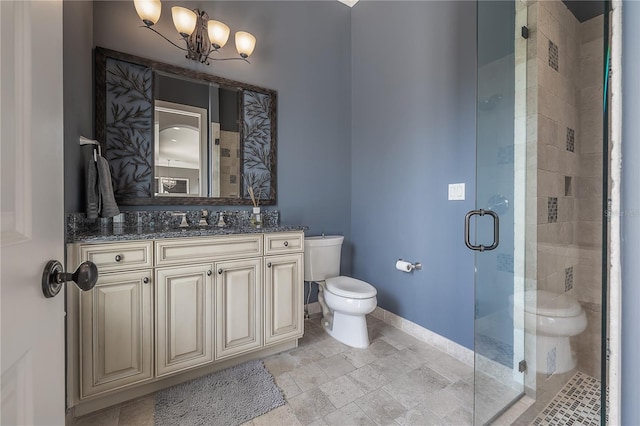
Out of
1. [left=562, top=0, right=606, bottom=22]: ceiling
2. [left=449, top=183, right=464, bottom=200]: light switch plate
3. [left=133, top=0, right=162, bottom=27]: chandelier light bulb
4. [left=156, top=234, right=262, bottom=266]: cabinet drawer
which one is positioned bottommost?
[left=156, top=234, right=262, bottom=266]: cabinet drawer

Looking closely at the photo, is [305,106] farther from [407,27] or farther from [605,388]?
[605,388]

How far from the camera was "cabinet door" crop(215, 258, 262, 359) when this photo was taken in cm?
163

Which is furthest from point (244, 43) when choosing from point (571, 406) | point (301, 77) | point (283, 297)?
point (571, 406)

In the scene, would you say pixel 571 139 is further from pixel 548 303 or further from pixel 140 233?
pixel 140 233

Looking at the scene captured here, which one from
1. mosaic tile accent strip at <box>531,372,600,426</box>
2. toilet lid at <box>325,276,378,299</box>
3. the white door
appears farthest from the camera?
toilet lid at <box>325,276,378,299</box>

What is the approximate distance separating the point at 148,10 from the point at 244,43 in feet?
2.01

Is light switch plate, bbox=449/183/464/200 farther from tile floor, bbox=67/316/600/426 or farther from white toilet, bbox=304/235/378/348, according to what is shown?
tile floor, bbox=67/316/600/426

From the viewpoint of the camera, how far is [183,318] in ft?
4.96

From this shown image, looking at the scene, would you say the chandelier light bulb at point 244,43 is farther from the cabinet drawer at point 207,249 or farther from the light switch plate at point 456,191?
the light switch plate at point 456,191

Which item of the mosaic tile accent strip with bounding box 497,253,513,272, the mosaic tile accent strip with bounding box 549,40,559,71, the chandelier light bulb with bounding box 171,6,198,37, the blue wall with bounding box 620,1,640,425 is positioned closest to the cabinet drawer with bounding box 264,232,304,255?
the mosaic tile accent strip with bounding box 497,253,513,272

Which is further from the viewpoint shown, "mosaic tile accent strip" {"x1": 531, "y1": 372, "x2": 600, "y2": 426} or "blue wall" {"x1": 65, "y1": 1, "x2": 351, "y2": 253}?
"blue wall" {"x1": 65, "y1": 1, "x2": 351, "y2": 253}

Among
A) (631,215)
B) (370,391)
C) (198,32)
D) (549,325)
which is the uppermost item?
(198,32)

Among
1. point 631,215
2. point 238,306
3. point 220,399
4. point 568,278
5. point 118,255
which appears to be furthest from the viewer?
point 238,306

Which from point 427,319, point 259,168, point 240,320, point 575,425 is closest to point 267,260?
point 240,320
